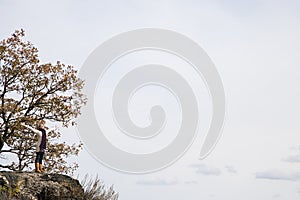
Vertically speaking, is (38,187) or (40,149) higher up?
(40,149)

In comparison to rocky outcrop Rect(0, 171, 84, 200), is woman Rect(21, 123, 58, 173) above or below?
above

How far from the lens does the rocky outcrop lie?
1505 centimetres

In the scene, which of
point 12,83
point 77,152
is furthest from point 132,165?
point 12,83

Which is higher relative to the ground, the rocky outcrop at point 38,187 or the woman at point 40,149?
the woman at point 40,149

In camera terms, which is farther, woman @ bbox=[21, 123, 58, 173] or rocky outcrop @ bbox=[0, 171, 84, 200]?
woman @ bbox=[21, 123, 58, 173]

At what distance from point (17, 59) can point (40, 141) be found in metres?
5.49

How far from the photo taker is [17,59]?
21078 mm

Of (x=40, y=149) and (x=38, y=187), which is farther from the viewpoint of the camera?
(x=40, y=149)

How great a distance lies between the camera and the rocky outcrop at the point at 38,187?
1505 cm

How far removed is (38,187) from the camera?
15.8 meters

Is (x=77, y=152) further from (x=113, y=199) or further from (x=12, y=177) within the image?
(x=12, y=177)

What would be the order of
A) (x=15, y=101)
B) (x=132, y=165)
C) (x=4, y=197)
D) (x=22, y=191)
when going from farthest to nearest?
(x=15, y=101)
(x=132, y=165)
(x=22, y=191)
(x=4, y=197)

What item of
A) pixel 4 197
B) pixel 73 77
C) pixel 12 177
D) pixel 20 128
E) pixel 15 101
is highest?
pixel 73 77

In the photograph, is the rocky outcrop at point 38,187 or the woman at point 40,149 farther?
the woman at point 40,149
